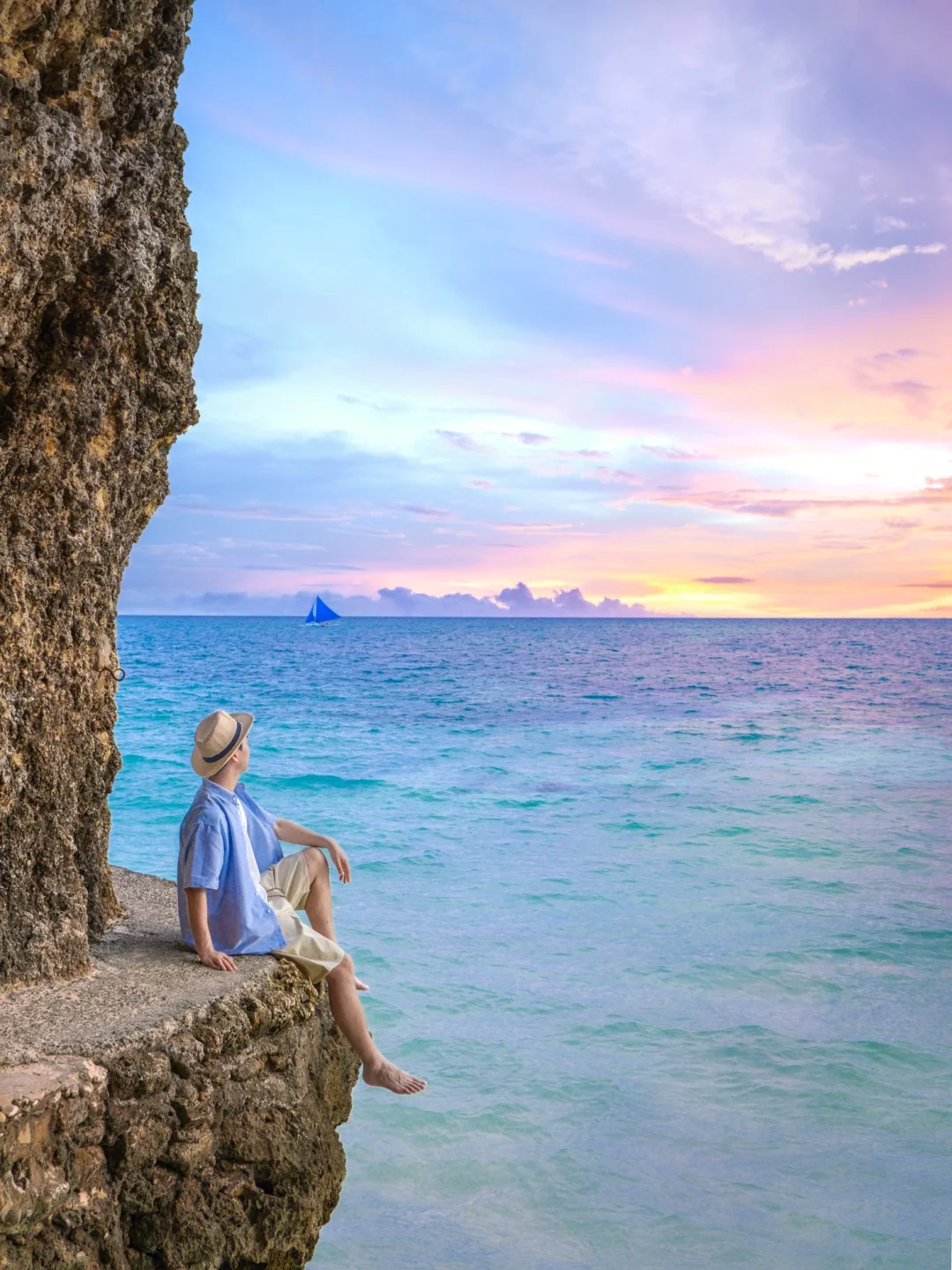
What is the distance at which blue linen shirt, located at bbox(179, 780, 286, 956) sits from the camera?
12.3ft

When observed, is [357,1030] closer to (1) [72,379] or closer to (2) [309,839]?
(2) [309,839]

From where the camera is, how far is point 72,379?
353cm

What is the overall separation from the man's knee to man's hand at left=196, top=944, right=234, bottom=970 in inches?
22.0

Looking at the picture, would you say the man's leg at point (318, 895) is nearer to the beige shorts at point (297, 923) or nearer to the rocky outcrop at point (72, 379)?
the beige shorts at point (297, 923)

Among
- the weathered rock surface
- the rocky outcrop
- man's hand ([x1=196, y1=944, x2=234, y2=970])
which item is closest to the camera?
the weathered rock surface

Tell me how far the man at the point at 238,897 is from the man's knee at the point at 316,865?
0.14 metres

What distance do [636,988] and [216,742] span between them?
5071 millimetres

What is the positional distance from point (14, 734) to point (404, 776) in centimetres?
1442

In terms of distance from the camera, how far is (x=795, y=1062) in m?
6.55

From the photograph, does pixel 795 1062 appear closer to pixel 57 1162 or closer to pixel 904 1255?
pixel 904 1255

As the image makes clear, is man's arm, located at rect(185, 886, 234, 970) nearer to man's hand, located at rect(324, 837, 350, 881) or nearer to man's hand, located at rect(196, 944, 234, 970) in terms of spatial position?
man's hand, located at rect(196, 944, 234, 970)

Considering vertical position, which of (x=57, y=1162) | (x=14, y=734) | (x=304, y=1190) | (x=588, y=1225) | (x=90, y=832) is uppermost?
(x=14, y=734)

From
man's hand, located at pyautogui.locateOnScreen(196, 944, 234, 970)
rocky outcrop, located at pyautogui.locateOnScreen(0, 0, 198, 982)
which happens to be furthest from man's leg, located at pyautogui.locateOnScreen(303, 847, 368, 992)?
rocky outcrop, located at pyautogui.locateOnScreen(0, 0, 198, 982)

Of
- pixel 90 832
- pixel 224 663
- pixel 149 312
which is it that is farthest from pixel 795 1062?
pixel 224 663
